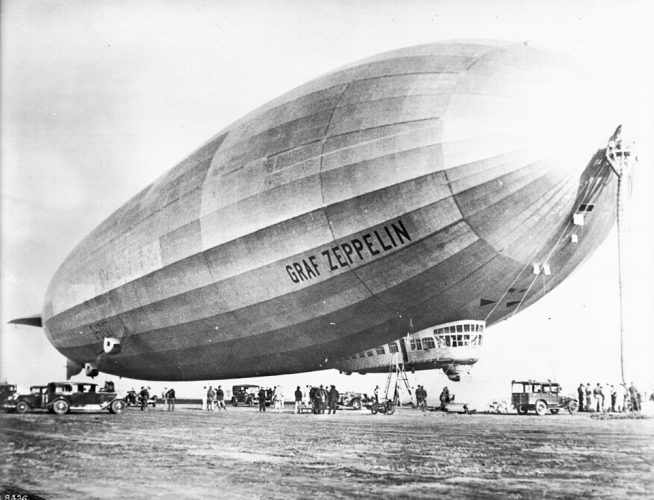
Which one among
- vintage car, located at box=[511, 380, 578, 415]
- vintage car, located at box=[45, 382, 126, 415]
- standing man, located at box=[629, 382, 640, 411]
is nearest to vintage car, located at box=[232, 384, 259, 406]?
vintage car, located at box=[45, 382, 126, 415]

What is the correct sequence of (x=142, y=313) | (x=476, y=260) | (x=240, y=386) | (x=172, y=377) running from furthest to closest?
1. (x=240, y=386)
2. (x=172, y=377)
3. (x=142, y=313)
4. (x=476, y=260)

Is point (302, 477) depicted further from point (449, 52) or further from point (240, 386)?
point (240, 386)

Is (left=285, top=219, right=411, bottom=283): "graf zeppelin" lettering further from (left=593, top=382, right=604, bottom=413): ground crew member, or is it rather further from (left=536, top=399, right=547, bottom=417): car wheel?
(left=593, top=382, right=604, bottom=413): ground crew member

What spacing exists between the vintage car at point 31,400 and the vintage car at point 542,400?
1633 cm

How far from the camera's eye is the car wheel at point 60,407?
21344 mm

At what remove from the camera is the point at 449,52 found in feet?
46.5

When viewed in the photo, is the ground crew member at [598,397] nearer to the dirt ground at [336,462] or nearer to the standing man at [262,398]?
the dirt ground at [336,462]

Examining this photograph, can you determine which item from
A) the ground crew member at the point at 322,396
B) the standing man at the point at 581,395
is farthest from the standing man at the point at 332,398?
the standing man at the point at 581,395

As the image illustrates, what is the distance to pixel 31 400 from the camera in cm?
2217

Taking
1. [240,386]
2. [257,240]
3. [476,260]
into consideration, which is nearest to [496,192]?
[476,260]

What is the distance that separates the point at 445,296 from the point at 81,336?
574 inches

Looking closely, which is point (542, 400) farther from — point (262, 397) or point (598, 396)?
point (262, 397)

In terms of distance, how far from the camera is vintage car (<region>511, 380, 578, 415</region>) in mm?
22297

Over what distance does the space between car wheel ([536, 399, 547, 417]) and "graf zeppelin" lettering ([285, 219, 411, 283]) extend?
1141 centimetres
